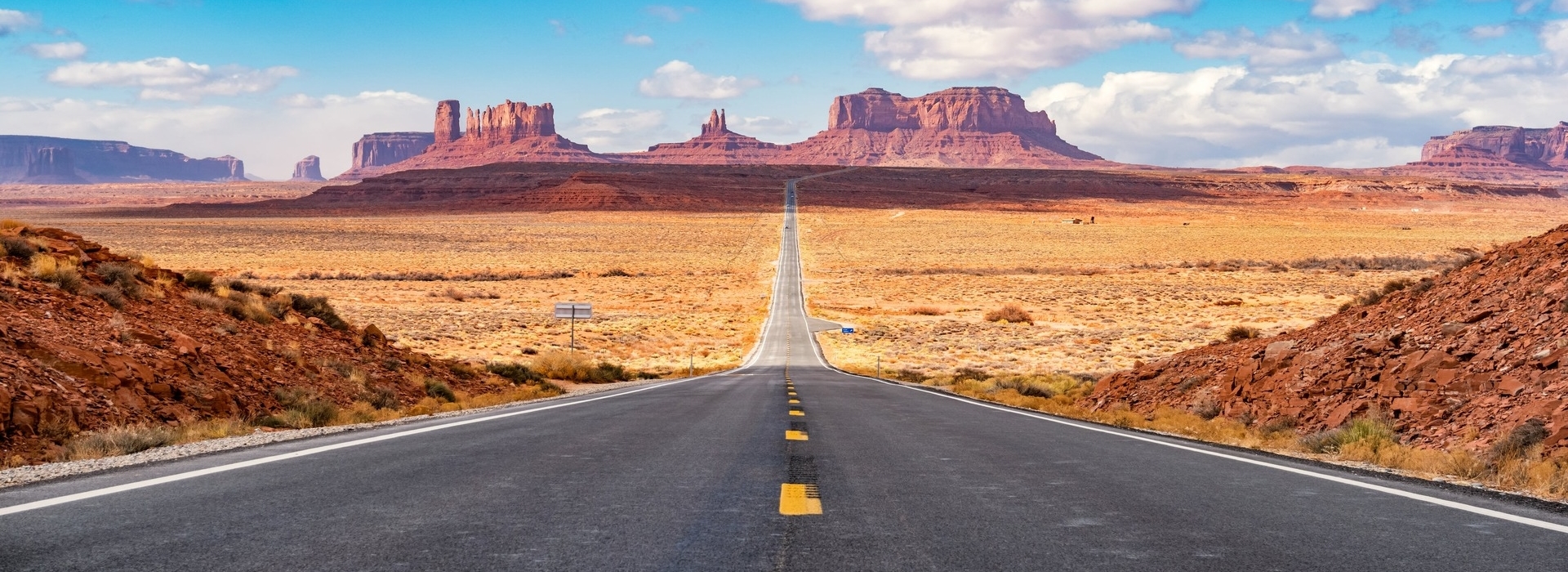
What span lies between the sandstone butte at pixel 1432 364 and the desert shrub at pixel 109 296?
1635 centimetres

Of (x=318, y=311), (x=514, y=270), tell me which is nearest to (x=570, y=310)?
(x=318, y=311)

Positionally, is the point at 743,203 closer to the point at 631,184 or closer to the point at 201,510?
the point at 631,184

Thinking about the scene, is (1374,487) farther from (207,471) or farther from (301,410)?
(301,410)

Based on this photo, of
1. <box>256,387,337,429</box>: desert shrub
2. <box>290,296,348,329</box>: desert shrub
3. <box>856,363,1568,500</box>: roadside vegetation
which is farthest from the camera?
<box>290,296,348,329</box>: desert shrub

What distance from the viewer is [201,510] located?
5.70 m

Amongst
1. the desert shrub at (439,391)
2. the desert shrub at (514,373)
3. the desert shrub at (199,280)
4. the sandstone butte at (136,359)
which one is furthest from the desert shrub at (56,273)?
the desert shrub at (514,373)

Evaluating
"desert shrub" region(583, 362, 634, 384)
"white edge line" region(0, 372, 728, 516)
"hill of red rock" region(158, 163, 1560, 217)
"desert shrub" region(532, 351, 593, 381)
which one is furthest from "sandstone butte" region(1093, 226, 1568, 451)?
"hill of red rock" region(158, 163, 1560, 217)

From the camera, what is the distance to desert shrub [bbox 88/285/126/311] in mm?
14992

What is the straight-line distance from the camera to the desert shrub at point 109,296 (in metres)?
15.0

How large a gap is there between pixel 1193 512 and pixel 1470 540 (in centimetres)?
139

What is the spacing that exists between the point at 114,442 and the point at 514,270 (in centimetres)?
7740

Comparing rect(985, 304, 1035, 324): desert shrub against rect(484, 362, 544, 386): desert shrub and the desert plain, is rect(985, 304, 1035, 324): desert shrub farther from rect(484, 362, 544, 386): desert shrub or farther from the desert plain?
rect(484, 362, 544, 386): desert shrub

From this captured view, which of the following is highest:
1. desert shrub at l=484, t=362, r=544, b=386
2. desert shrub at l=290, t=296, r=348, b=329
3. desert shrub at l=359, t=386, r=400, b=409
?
desert shrub at l=290, t=296, r=348, b=329

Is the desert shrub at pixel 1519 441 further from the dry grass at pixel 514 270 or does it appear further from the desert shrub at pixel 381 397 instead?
the dry grass at pixel 514 270
